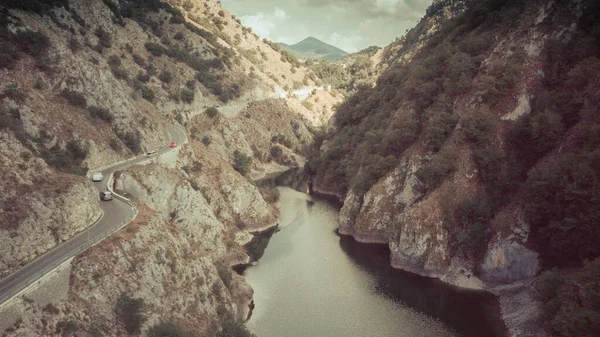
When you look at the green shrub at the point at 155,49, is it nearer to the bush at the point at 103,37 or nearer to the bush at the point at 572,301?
the bush at the point at 103,37

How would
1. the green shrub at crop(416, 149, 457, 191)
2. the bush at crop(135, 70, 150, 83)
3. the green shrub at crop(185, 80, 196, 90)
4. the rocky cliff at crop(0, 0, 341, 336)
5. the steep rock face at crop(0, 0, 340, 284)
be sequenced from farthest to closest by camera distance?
1. the green shrub at crop(185, 80, 196, 90)
2. the bush at crop(135, 70, 150, 83)
3. the green shrub at crop(416, 149, 457, 191)
4. the steep rock face at crop(0, 0, 340, 284)
5. the rocky cliff at crop(0, 0, 341, 336)

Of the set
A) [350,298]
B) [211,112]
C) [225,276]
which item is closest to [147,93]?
[211,112]

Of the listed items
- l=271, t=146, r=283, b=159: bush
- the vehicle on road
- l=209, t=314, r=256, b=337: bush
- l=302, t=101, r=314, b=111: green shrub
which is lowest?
l=209, t=314, r=256, b=337: bush

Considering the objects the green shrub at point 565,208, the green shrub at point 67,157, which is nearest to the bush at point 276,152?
the green shrub at point 67,157

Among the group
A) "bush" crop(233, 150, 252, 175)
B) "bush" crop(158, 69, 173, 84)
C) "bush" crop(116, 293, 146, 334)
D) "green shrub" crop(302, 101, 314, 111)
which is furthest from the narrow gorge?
"green shrub" crop(302, 101, 314, 111)

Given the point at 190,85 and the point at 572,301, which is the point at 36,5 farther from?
the point at 572,301

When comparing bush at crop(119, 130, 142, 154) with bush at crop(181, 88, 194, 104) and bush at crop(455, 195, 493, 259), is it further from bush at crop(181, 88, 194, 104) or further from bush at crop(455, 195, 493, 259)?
bush at crop(455, 195, 493, 259)

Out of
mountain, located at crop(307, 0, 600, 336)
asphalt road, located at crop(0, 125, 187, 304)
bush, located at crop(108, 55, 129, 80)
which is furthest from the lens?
bush, located at crop(108, 55, 129, 80)

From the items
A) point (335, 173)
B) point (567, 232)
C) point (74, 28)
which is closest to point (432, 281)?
point (567, 232)
